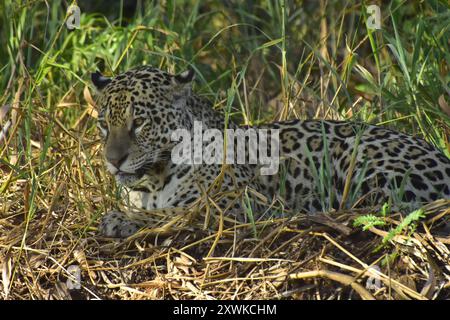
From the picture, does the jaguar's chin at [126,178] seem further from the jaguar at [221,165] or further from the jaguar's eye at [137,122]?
the jaguar's eye at [137,122]

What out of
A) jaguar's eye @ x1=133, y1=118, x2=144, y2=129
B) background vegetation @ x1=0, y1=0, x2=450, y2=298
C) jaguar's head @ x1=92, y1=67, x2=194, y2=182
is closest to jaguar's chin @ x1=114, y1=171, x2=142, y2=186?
jaguar's head @ x1=92, y1=67, x2=194, y2=182

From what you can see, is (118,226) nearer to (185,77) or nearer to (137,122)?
(137,122)

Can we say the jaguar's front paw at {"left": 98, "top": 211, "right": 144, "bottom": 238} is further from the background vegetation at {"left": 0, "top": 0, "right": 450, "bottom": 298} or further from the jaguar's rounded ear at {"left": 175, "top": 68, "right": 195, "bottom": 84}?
the jaguar's rounded ear at {"left": 175, "top": 68, "right": 195, "bottom": 84}

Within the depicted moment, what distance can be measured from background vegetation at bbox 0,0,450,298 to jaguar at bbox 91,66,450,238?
0.25 meters

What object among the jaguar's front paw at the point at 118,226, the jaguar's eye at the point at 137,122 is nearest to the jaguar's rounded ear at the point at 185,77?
the jaguar's eye at the point at 137,122

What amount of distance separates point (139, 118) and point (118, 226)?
0.86 m

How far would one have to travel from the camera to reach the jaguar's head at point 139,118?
7.73 m

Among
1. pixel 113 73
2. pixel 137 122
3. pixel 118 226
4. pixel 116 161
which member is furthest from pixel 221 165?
pixel 113 73

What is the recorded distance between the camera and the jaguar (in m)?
7.66

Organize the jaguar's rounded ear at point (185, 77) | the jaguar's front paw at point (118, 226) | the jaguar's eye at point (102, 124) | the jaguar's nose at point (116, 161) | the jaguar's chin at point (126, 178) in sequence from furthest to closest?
the jaguar's rounded ear at point (185, 77)
the jaguar's eye at point (102, 124)
the jaguar's chin at point (126, 178)
the jaguar's nose at point (116, 161)
the jaguar's front paw at point (118, 226)

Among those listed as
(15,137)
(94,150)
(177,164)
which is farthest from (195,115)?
(15,137)

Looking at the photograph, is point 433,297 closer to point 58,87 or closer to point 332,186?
point 332,186

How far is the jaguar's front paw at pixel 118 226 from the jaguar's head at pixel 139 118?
0.40 metres
